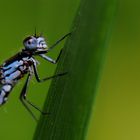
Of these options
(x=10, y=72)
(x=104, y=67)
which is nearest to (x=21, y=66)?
(x=10, y=72)

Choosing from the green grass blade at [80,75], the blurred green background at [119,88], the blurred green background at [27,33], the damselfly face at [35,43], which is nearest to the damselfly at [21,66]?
the damselfly face at [35,43]

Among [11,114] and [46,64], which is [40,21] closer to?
[46,64]

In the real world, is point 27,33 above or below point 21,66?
above

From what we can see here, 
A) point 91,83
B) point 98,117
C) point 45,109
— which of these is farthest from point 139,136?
point 91,83

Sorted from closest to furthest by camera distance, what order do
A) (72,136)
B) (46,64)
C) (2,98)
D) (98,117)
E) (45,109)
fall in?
(72,136) → (45,109) → (2,98) → (46,64) → (98,117)

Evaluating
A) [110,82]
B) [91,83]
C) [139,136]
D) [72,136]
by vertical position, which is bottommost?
[72,136]

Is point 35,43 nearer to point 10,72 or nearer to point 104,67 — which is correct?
point 10,72
